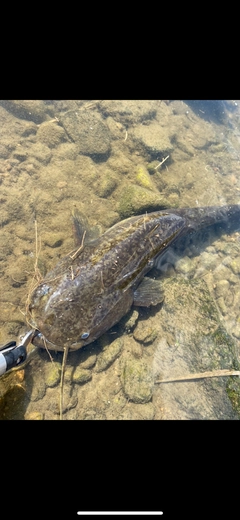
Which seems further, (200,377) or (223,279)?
(223,279)

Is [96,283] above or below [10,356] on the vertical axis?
above

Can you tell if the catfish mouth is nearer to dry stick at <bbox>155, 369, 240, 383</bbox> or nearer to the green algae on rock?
dry stick at <bbox>155, 369, 240, 383</bbox>

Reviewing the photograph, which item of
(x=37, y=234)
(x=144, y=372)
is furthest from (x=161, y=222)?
(x=144, y=372)

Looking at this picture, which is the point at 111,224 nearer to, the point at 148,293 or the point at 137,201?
the point at 137,201

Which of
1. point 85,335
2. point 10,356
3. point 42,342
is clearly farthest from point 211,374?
point 10,356

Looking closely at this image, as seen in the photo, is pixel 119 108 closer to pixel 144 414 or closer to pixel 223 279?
pixel 223 279
